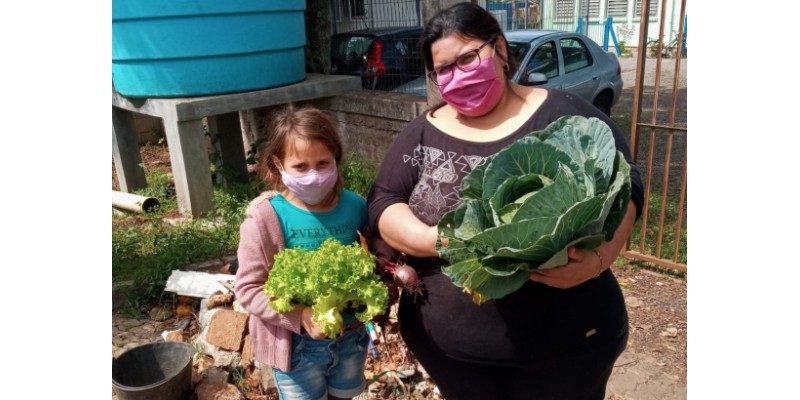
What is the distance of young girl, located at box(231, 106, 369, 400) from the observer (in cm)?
200

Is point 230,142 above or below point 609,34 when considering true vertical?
below

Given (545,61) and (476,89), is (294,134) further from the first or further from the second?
(545,61)

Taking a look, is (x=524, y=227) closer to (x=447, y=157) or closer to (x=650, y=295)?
(x=447, y=157)

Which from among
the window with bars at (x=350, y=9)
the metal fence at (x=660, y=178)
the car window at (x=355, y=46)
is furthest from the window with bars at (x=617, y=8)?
the car window at (x=355, y=46)

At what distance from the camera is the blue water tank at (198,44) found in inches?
189

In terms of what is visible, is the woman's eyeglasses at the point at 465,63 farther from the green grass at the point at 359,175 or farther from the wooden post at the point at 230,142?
the wooden post at the point at 230,142

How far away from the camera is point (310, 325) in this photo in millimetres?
1951

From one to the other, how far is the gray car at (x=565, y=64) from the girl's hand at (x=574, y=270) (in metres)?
5.88

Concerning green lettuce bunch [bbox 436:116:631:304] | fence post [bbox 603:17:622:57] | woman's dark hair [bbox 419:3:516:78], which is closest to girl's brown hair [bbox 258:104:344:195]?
woman's dark hair [bbox 419:3:516:78]

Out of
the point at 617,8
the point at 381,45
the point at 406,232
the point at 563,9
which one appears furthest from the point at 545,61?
the point at 617,8

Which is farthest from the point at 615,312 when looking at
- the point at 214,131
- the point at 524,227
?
the point at 214,131

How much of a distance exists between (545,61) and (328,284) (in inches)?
274

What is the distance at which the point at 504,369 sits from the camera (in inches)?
→ 74.7

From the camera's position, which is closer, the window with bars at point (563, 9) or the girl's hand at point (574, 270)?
the girl's hand at point (574, 270)
